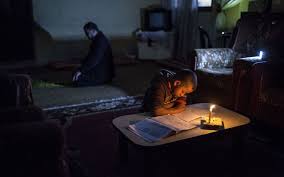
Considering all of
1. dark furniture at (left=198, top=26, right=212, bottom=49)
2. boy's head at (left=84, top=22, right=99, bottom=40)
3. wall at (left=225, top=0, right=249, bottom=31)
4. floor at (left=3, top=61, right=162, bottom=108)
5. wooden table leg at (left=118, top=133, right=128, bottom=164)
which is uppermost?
wall at (left=225, top=0, right=249, bottom=31)

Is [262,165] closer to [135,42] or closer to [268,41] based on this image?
[268,41]

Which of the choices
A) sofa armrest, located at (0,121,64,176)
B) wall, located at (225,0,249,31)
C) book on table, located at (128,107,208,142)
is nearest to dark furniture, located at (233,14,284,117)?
book on table, located at (128,107,208,142)

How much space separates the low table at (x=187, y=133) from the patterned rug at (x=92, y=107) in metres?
1.07

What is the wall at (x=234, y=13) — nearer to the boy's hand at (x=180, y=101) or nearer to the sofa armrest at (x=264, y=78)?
the sofa armrest at (x=264, y=78)

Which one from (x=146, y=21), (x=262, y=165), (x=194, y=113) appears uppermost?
(x=146, y=21)

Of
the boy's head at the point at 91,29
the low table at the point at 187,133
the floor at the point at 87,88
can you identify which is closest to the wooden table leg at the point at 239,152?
the low table at the point at 187,133

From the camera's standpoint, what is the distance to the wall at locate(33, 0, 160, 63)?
5.33 meters

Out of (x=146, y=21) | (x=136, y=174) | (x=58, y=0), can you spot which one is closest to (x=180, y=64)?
(x=146, y=21)

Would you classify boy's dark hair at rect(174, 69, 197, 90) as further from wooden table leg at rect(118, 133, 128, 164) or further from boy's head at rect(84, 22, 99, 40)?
boy's head at rect(84, 22, 99, 40)

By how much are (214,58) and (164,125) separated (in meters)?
1.65

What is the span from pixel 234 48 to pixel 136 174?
6.55 ft

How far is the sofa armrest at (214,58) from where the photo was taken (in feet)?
10.7

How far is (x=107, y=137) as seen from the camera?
2582 mm

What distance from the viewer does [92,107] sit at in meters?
3.21
